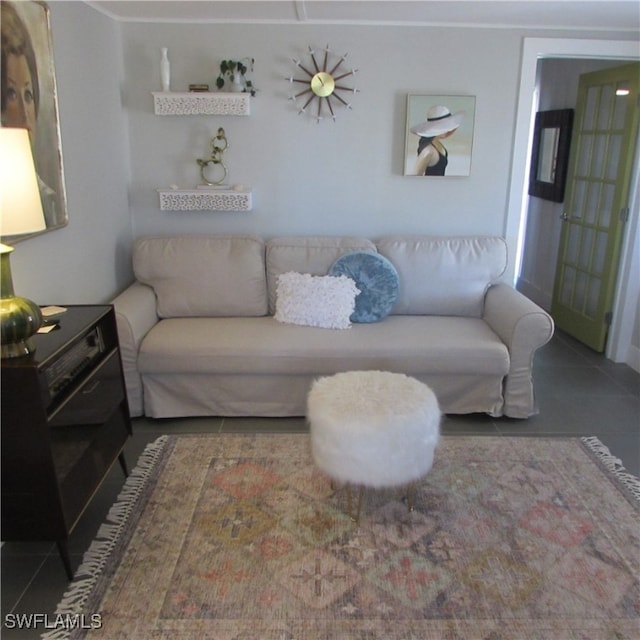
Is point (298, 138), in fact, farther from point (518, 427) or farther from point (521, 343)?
point (518, 427)

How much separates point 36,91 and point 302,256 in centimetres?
164

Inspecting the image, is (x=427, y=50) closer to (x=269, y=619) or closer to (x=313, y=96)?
(x=313, y=96)

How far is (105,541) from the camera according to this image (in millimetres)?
2213

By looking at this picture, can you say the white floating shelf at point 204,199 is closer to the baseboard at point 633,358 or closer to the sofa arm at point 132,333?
the sofa arm at point 132,333

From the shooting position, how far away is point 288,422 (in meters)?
3.16

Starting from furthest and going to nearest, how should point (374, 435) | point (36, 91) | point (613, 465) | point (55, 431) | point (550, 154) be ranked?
1. point (550, 154)
2. point (613, 465)
3. point (36, 91)
4. point (374, 435)
5. point (55, 431)

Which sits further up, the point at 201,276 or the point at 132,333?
the point at 201,276

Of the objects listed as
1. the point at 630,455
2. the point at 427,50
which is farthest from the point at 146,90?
the point at 630,455

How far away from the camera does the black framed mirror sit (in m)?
4.84

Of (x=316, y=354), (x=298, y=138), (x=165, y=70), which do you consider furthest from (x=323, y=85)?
(x=316, y=354)

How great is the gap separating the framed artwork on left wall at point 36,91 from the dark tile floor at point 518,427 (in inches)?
46.7

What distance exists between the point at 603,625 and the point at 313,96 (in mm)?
3181

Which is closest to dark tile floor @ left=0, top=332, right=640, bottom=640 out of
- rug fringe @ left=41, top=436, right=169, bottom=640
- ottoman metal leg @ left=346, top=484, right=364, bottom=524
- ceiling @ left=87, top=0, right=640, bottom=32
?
rug fringe @ left=41, top=436, right=169, bottom=640

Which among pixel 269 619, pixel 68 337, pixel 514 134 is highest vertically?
pixel 514 134
